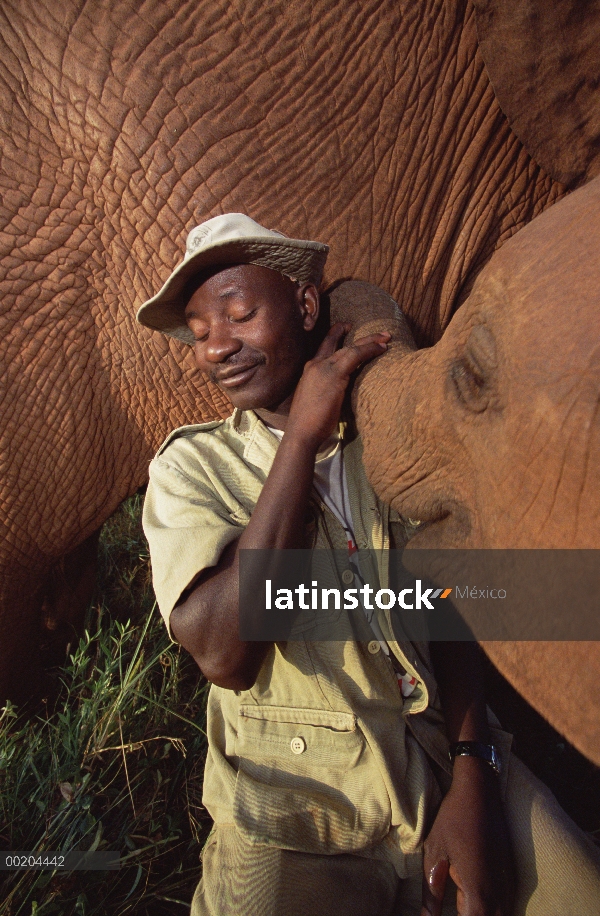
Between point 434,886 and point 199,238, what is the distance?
1318 millimetres

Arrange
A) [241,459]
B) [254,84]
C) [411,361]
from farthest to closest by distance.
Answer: [254,84] < [241,459] < [411,361]

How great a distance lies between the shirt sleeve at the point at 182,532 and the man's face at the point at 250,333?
202 mm

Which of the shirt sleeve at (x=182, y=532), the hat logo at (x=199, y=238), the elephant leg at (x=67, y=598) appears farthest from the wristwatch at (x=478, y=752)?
the elephant leg at (x=67, y=598)

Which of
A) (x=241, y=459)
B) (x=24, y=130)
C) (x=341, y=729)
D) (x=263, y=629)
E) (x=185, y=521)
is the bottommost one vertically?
(x=341, y=729)

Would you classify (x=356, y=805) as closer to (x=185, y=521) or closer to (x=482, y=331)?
(x=185, y=521)

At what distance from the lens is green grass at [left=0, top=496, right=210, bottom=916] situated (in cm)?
175

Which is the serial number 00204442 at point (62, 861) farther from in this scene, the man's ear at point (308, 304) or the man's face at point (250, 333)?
the man's ear at point (308, 304)

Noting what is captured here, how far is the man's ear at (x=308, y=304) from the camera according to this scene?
1458 mm

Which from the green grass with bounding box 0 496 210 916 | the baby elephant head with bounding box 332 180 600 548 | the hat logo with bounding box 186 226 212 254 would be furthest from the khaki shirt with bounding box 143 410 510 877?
the green grass with bounding box 0 496 210 916

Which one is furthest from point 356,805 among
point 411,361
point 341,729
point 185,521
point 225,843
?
point 411,361

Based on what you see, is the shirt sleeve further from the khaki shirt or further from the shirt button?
the shirt button

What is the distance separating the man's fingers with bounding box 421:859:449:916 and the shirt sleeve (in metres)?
0.66

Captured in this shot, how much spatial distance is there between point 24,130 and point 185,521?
40.7 inches

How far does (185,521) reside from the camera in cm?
135
